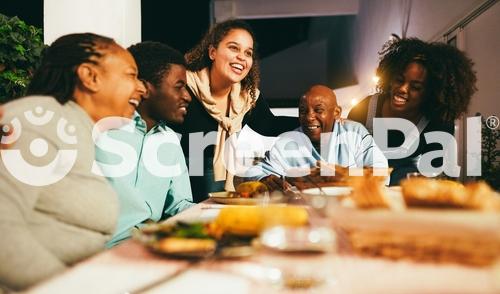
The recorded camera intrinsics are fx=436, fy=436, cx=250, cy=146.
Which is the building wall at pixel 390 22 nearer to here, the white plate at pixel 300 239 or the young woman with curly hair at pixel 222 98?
the young woman with curly hair at pixel 222 98

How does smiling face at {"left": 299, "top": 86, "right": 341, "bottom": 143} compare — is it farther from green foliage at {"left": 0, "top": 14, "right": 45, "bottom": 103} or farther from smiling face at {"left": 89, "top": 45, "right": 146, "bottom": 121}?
green foliage at {"left": 0, "top": 14, "right": 45, "bottom": 103}

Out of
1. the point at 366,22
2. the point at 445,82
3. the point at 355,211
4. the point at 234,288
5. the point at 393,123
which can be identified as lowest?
the point at 234,288

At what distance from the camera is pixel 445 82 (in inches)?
106

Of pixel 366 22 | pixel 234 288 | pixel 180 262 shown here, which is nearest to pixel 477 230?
pixel 234 288

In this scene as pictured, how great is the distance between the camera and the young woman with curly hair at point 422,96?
8.68 ft

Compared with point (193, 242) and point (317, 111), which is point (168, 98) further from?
point (193, 242)

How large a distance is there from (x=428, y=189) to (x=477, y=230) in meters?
0.13

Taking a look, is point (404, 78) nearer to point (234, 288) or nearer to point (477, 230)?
point (477, 230)

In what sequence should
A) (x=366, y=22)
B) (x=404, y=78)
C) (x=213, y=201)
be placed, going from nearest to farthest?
(x=213, y=201) < (x=404, y=78) < (x=366, y=22)

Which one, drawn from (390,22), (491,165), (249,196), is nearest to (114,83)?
(249,196)

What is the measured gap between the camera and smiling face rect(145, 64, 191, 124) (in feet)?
5.92

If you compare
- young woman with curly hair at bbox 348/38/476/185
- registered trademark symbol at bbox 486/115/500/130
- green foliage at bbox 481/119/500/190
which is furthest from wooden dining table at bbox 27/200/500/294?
registered trademark symbol at bbox 486/115/500/130

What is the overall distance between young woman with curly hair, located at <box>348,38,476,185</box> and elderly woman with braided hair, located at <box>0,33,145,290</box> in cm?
185

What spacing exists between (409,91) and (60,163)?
2.16 meters
